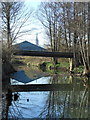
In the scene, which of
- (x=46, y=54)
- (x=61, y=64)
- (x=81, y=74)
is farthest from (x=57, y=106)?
(x=61, y=64)

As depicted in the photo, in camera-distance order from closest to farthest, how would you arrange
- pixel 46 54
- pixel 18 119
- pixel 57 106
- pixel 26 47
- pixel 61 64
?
pixel 18 119
pixel 57 106
pixel 26 47
pixel 46 54
pixel 61 64

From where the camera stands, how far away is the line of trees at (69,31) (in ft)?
12.6

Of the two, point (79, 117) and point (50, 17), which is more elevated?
point (50, 17)

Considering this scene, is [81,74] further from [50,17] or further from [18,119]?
[18,119]

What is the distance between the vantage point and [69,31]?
14.4 ft

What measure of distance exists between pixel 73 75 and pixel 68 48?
2.53ft

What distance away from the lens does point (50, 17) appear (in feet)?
13.9

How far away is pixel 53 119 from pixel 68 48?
11.7 feet

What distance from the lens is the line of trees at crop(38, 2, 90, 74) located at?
383 centimetres

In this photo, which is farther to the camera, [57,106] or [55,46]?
[55,46]

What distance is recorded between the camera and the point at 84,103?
2453mm

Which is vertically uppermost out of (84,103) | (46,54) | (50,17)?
(50,17)

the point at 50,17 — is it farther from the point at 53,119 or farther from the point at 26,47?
the point at 53,119

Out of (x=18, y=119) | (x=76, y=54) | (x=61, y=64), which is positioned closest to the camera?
(x=18, y=119)
